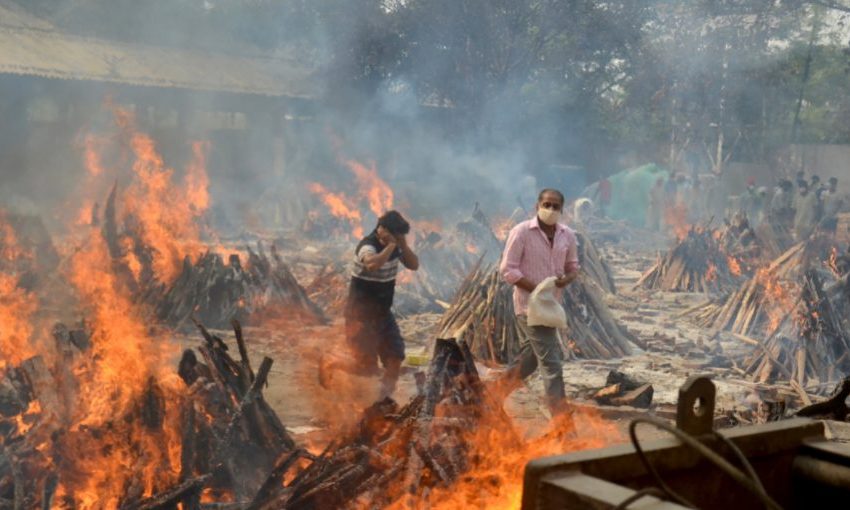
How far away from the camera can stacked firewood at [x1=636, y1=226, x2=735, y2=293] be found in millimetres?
15789

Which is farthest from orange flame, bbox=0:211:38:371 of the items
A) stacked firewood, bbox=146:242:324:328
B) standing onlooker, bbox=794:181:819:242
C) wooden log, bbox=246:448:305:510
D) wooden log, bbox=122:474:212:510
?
standing onlooker, bbox=794:181:819:242

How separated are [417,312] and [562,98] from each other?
1956 centimetres

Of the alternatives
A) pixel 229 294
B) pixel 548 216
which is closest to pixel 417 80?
pixel 229 294

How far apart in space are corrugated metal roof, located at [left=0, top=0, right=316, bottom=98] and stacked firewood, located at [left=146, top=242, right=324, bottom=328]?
10.2m

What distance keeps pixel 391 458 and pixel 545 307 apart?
7.88 feet

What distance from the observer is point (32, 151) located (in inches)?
845

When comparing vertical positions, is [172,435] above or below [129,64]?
below

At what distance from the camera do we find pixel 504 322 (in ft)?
32.5

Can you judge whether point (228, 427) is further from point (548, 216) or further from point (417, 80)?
point (417, 80)

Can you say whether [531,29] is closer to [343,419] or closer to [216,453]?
[343,419]

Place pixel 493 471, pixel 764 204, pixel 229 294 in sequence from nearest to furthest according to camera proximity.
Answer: pixel 493 471 < pixel 229 294 < pixel 764 204

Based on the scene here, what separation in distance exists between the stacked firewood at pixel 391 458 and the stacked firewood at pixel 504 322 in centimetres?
469

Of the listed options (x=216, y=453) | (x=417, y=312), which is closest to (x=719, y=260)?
(x=417, y=312)

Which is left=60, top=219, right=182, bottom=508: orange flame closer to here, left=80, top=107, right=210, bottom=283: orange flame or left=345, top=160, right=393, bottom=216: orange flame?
left=80, top=107, right=210, bottom=283: orange flame
